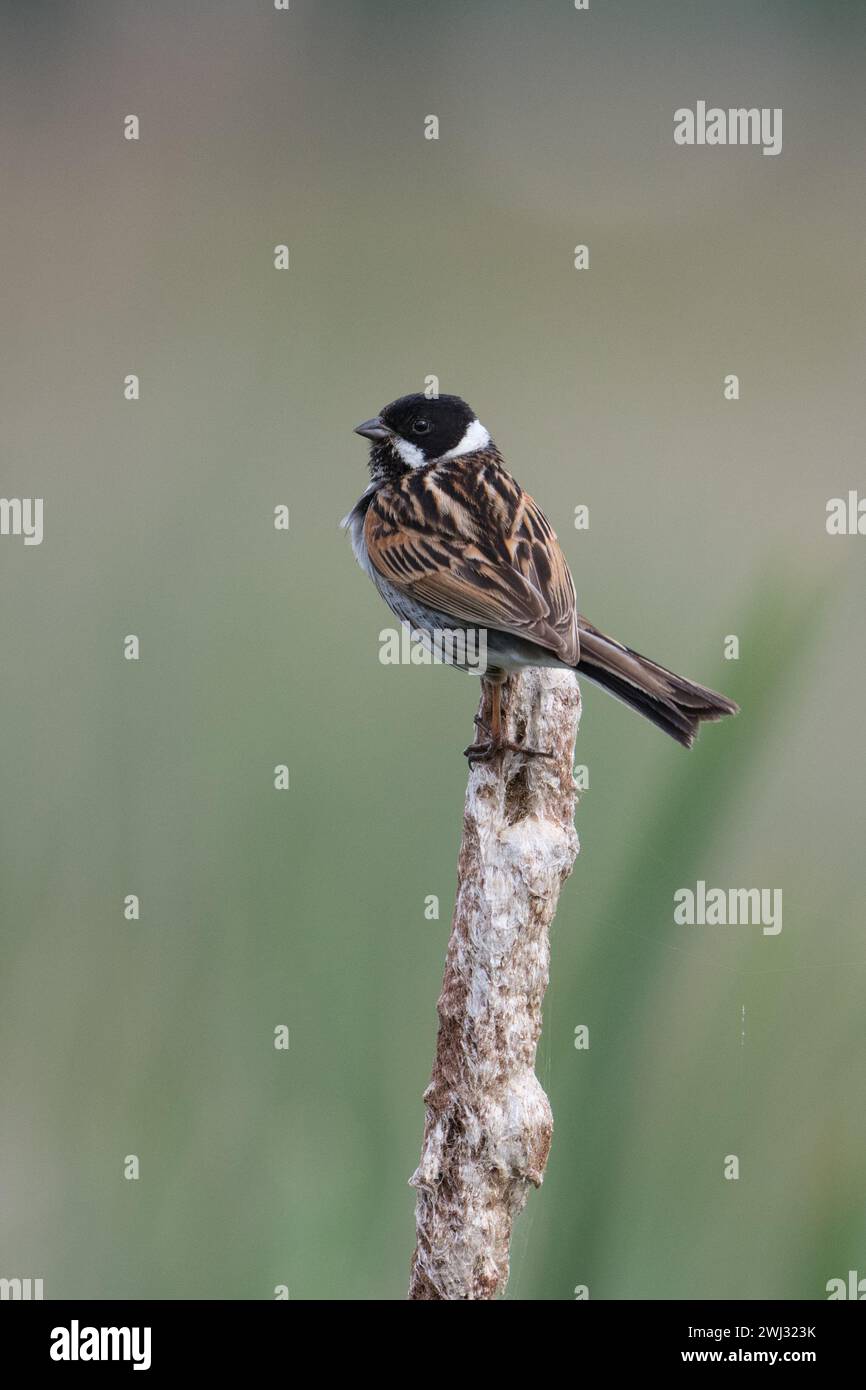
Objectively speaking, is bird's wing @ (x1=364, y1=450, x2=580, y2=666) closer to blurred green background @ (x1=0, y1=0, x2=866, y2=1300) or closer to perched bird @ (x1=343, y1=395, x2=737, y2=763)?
perched bird @ (x1=343, y1=395, x2=737, y2=763)

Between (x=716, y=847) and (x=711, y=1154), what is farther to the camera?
(x=711, y=1154)

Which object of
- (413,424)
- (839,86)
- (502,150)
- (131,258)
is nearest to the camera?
(413,424)

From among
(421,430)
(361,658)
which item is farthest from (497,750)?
(361,658)

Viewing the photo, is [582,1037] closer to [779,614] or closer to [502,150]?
[779,614]

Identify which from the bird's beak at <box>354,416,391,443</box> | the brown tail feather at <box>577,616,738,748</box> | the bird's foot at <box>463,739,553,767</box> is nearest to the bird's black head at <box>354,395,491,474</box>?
the bird's beak at <box>354,416,391,443</box>

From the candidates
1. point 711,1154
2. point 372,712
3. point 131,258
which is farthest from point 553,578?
point 131,258

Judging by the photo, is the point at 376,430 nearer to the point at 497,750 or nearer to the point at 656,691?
Answer: the point at 656,691

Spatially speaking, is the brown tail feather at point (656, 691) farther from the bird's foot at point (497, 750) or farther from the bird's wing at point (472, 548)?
the bird's foot at point (497, 750)

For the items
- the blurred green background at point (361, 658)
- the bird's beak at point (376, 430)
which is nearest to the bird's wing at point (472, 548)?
the bird's beak at point (376, 430)
